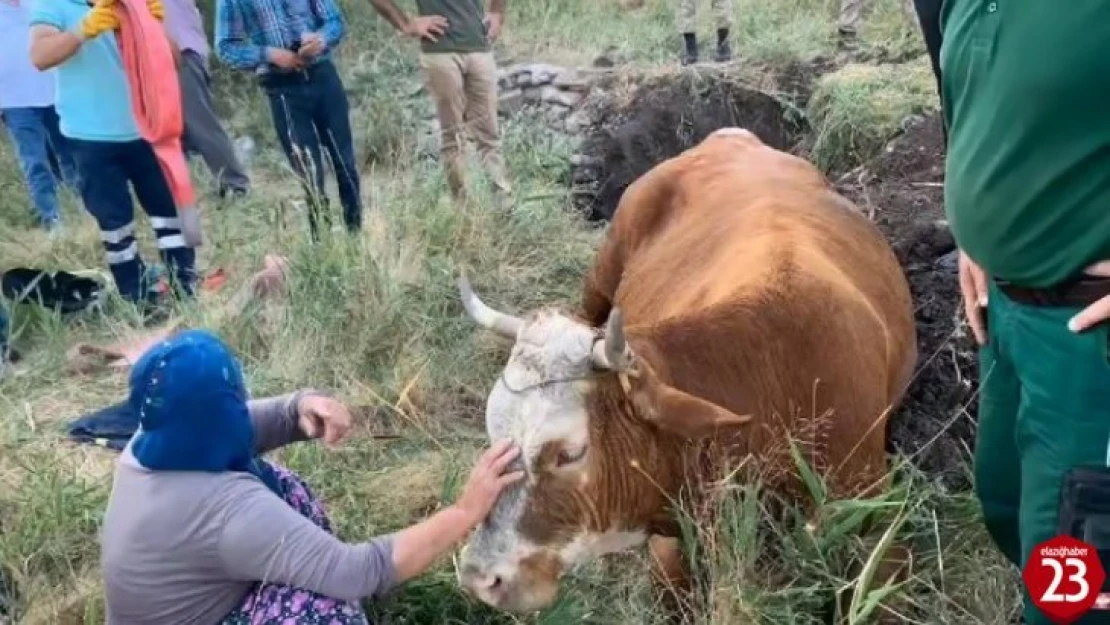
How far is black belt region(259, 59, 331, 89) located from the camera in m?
6.92

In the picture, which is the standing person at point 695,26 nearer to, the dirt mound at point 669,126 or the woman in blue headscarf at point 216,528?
the dirt mound at point 669,126

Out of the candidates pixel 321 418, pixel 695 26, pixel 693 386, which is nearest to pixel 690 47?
pixel 695 26

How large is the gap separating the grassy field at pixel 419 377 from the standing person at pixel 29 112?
287mm

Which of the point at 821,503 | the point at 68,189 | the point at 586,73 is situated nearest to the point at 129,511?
the point at 821,503

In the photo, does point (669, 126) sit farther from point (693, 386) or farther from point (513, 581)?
point (513, 581)

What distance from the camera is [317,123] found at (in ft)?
23.6

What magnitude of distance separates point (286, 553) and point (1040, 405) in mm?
1800

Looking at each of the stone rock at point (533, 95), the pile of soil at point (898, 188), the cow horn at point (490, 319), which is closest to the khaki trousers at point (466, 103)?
the pile of soil at point (898, 188)

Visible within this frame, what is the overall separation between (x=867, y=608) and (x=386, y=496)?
75.8 inches

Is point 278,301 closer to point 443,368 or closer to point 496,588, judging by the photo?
point 443,368

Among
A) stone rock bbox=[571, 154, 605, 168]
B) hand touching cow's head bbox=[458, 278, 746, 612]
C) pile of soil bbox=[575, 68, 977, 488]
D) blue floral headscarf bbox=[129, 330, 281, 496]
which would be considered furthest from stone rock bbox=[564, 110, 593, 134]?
blue floral headscarf bbox=[129, 330, 281, 496]

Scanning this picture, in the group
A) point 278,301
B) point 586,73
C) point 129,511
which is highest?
point 129,511

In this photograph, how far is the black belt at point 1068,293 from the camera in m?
2.47

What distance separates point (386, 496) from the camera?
4547mm
